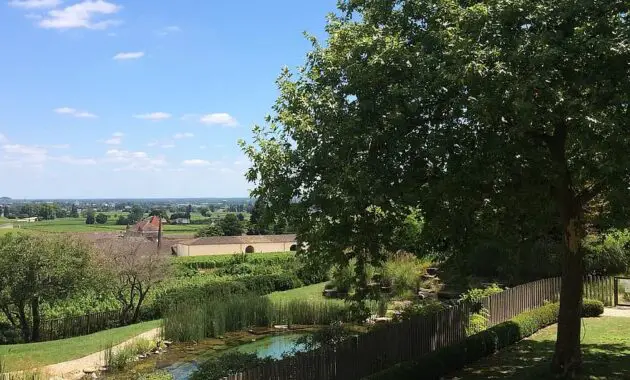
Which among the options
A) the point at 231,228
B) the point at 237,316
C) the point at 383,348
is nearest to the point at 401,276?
the point at 237,316

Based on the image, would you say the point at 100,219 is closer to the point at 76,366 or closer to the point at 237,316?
the point at 237,316

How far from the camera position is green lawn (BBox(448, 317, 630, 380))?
433 inches

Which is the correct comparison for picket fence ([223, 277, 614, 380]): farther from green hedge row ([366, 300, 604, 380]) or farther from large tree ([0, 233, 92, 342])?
large tree ([0, 233, 92, 342])

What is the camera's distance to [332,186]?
794cm

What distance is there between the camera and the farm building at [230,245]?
75.0 meters

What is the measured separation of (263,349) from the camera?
19062 mm

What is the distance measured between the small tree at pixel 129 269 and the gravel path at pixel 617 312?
63.6 ft

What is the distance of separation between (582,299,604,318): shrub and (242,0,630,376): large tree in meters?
8.56

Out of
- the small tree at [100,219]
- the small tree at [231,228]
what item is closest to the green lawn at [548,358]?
the small tree at [231,228]

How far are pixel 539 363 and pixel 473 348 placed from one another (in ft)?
4.66

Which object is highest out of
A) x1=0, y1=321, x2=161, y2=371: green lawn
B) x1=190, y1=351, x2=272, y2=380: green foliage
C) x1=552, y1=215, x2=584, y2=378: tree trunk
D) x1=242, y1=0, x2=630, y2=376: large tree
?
x1=242, y1=0, x2=630, y2=376: large tree

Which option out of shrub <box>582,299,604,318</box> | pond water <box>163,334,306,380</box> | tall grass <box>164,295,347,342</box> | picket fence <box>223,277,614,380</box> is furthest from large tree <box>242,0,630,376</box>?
tall grass <box>164,295,347,342</box>

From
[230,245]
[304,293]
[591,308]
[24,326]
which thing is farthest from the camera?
[230,245]

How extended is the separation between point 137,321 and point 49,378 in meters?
13.8
